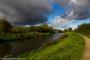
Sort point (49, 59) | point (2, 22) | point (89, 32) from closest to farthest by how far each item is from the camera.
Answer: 1. point (49, 59)
2. point (89, 32)
3. point (2, 22)

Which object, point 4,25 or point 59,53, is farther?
point 4,25

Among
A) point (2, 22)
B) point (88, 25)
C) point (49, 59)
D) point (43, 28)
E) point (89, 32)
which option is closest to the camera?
point (49, 59)

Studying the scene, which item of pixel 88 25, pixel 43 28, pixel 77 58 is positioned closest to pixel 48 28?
pixel 43 28

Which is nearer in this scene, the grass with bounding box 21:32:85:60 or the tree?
the grass with bounding box 21:32:85:60

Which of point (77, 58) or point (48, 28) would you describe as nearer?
point (77, 58)

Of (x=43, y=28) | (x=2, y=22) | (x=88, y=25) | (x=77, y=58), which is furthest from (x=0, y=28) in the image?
(x=77, y=58)

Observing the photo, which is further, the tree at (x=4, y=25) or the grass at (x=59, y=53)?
the tree at (x=4, y=25)

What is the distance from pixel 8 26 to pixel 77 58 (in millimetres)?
133439

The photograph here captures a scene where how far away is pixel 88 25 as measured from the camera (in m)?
53.9

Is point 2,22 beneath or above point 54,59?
above

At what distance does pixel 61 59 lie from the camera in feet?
66.4

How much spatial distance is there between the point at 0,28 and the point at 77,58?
11765 cm

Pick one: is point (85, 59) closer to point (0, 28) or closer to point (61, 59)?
point (61, 59)

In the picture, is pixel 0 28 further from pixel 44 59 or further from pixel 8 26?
pixel 44 59
